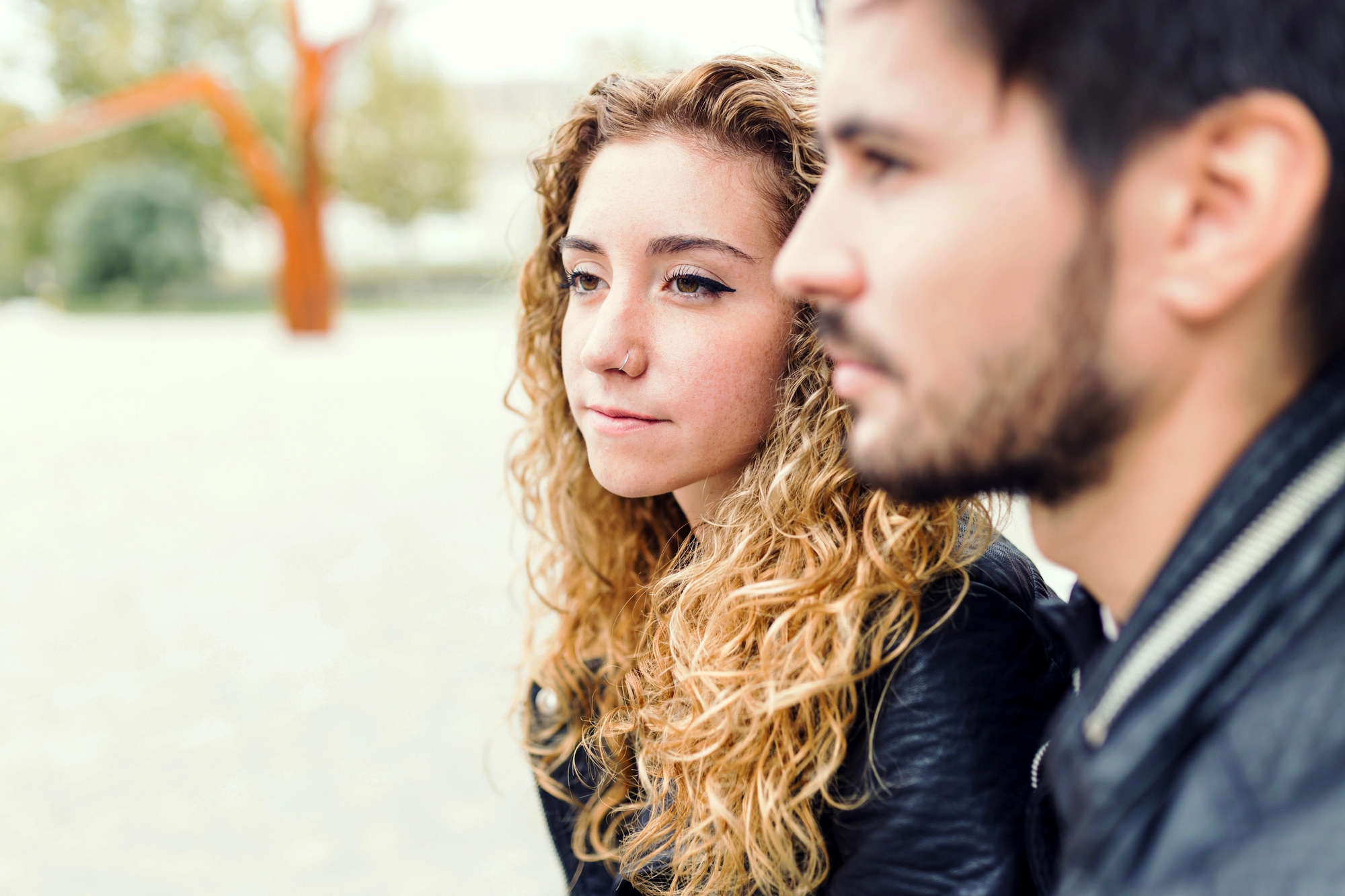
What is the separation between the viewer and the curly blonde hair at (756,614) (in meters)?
1.51

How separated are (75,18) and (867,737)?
122 feet

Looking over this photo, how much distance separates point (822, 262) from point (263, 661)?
4217 millimetres

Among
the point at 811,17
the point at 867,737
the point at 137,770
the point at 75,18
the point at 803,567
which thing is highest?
the point at 75,18

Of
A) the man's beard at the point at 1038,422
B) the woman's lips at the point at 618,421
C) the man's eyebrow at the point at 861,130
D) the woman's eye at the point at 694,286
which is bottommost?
the woman's lips at the point at 618,421

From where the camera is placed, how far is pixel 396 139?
33156 mm

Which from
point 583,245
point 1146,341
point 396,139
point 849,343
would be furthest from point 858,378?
point 396,139

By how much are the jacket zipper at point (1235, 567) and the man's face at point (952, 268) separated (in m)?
0.14

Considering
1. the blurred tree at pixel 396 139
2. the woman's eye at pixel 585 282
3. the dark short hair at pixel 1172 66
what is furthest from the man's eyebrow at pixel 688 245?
the blurred tree at pixel 396 139

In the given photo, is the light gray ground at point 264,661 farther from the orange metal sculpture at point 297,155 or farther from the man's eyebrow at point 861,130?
the orange metal sculpture at point 297,155

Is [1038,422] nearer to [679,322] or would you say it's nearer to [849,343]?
[849,343]

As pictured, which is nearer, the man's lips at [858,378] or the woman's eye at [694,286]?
the man's lips at [858,378]

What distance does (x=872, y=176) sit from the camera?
1.03 metres

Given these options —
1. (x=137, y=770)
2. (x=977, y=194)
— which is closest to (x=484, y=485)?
(x=137, y=770)

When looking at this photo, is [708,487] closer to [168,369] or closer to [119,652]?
[119,652]
